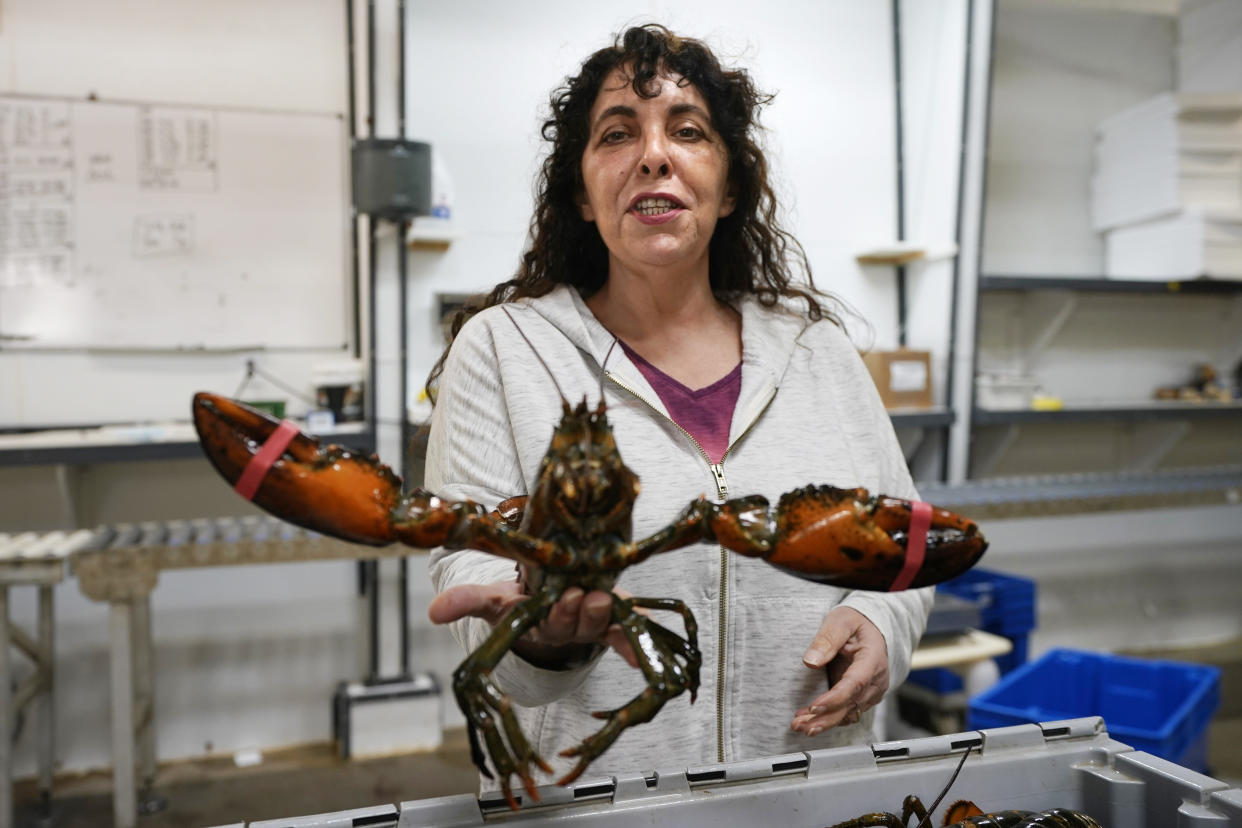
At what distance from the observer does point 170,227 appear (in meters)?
3.04

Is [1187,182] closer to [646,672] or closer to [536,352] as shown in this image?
[536,352]

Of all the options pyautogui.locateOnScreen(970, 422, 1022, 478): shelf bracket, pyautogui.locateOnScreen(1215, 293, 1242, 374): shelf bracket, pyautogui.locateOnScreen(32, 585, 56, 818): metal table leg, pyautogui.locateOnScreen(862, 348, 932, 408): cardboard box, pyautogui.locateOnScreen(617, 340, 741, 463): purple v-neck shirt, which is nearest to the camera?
pyautogui.locateOnScreen(617, 340, 741, 463): purple v-neck shirt

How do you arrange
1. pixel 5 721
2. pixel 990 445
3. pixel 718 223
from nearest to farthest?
pixel 718 223
pixel 5 721
pixel 990 445

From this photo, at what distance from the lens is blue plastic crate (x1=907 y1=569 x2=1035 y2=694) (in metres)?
3.10

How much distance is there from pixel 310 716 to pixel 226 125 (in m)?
2.09

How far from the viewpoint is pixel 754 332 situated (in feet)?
4.10

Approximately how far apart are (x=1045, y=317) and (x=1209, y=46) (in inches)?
57.3

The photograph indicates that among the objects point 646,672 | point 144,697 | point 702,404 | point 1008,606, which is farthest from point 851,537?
point 144,697

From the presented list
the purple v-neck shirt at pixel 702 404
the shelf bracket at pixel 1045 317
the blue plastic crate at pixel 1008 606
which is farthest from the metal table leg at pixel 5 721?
the shelf bracket at pixel 1045 317

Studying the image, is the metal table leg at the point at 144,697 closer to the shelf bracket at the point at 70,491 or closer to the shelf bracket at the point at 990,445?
the shelf bracket at the point at 70,491

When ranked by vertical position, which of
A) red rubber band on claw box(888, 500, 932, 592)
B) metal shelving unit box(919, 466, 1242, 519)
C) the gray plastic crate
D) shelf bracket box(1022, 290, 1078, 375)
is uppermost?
shelf bracket box(1022, 290, 1078, 375)

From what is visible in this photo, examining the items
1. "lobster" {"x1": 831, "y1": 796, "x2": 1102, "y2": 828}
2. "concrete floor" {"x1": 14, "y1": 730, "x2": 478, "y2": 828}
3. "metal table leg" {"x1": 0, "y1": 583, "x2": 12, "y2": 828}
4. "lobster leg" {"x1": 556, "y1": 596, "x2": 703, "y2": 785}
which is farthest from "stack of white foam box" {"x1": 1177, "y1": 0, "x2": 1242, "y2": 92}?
"metal table leg" {"x1": 0, "y1": 583, "x2": 12, "y2": 828}

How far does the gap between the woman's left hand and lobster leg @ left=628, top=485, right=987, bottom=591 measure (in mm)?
290

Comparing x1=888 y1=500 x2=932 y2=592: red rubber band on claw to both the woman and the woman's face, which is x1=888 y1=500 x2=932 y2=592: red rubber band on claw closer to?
the woman
